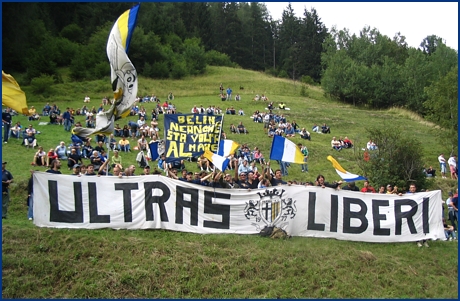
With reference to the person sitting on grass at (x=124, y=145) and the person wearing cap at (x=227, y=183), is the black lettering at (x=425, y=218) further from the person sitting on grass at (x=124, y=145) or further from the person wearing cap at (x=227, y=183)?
the person sitting on grass at (x=124, y=145)

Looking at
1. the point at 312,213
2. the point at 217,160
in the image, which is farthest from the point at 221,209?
the point at 312,213

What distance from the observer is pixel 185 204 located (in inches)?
543

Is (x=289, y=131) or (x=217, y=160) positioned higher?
(x=217, y=160)

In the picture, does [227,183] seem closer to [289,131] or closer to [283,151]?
[283,151]

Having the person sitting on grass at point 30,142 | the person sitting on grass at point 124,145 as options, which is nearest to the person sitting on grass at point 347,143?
the person sitting on grass at point 124,145

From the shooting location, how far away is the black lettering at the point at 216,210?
45.4ft

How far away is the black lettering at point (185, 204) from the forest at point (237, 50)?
2747 cm

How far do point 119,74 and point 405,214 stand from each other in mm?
9192

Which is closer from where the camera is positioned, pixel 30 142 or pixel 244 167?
pixel 244 167

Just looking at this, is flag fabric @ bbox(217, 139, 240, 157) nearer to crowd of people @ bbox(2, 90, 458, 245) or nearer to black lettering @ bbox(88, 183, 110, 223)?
crowd of people @ bbox(2, 90, 458, 245)

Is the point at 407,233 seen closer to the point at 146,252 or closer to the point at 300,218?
the point at 300,218

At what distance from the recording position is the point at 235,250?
13094 millimetres

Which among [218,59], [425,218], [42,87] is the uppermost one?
[218,59]

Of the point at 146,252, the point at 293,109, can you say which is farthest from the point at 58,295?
the point at 293,109
